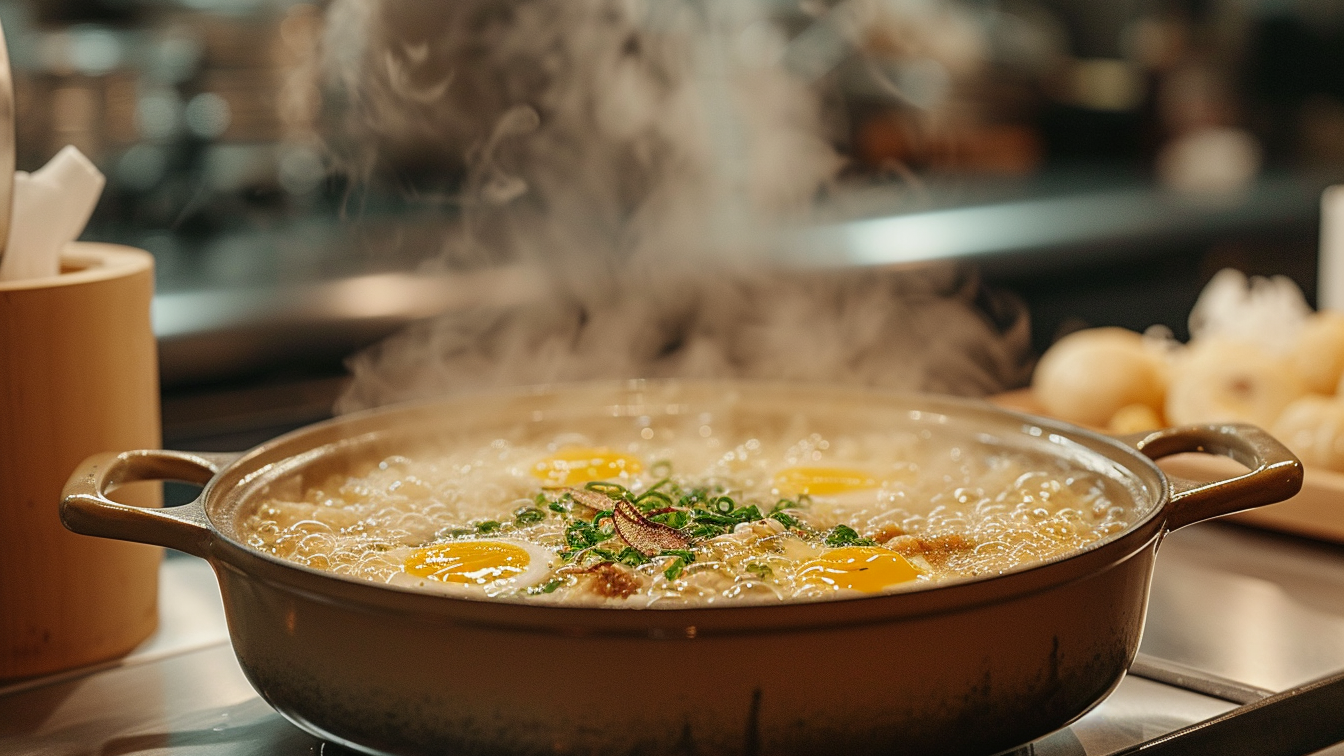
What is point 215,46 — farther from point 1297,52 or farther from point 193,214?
point 1297,52

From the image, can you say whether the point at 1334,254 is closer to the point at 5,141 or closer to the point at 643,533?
the point at 643,533

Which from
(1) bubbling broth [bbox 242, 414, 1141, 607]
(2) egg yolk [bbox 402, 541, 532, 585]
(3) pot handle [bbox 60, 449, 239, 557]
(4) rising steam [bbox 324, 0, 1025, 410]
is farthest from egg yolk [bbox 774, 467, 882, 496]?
(4) rising steam [bbox 324, 0, 1025, 410]

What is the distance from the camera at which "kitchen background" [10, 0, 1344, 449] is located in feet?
11.1

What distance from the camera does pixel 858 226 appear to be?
189 inches

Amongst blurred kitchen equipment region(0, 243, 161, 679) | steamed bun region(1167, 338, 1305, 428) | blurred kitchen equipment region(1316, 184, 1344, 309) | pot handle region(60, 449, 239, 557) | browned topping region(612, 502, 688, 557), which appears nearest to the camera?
pot handle region(60, 449, 239, 557)

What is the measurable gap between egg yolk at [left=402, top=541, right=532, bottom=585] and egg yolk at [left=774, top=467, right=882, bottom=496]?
409mm

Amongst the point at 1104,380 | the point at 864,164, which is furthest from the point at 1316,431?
the point at 864,164

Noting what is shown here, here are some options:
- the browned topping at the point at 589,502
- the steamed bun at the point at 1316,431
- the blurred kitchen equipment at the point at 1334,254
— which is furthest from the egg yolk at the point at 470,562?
the blurred kitchen equipment at the point at 1334,254

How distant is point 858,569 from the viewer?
1092 mm

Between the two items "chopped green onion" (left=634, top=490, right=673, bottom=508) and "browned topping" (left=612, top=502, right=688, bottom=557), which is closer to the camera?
"browned topping" (left=612, top=502, right=688, bottom=557)

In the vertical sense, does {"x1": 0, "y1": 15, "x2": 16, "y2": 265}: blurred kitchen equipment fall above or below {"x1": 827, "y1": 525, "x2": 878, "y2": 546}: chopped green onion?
above

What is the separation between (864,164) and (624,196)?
1.58m

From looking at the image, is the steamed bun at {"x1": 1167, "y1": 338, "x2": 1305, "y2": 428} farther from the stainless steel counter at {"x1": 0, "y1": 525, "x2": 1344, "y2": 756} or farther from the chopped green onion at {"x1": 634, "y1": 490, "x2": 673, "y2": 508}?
the chopped green onion at {"x1": 634, "y1": 490, "x2": 673, "y2": 508}

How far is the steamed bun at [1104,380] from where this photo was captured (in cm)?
209
